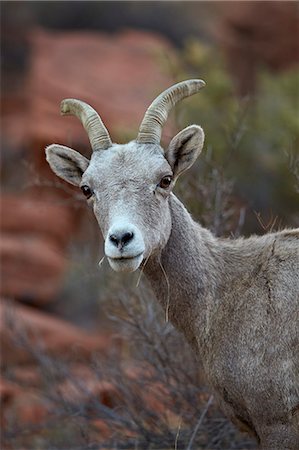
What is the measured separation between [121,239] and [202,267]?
1045mm

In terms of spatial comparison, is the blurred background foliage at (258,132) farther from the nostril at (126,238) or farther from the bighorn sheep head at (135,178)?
the nostril at (126,238)

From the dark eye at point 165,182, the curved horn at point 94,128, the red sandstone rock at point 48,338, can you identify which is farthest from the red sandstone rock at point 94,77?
the dark eye at point 165,182

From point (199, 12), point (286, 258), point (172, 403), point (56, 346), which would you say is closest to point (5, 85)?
point (199, 12)

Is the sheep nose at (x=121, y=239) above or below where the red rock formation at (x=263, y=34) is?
below

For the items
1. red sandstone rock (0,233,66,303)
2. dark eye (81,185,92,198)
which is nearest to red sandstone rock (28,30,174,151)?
red sandstone rock (0,233,66,303)

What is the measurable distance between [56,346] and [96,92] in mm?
8237

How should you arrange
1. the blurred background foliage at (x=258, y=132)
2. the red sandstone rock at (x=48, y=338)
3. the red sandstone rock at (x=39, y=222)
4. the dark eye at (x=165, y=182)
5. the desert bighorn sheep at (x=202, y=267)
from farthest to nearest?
the red sandstone rock at (x=39, y=222) → the blurred background foliage at (x=258, y=132) → the red sandstone rock at (x=48, y=338) → the dark eye at (x=165, y=182) → the desert bighorn sheep at (x=202, y=267)

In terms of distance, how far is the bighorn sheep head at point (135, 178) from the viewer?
5625 mm

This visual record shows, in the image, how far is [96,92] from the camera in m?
20.5

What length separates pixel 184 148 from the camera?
6.33m

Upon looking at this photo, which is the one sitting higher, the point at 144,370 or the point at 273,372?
the point at 273,372

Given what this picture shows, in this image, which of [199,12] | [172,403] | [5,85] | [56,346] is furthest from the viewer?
[199,12]

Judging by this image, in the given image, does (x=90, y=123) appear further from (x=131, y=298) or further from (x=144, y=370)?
(x=144, y=370)

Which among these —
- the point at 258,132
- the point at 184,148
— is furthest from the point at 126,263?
the point at 258,132
